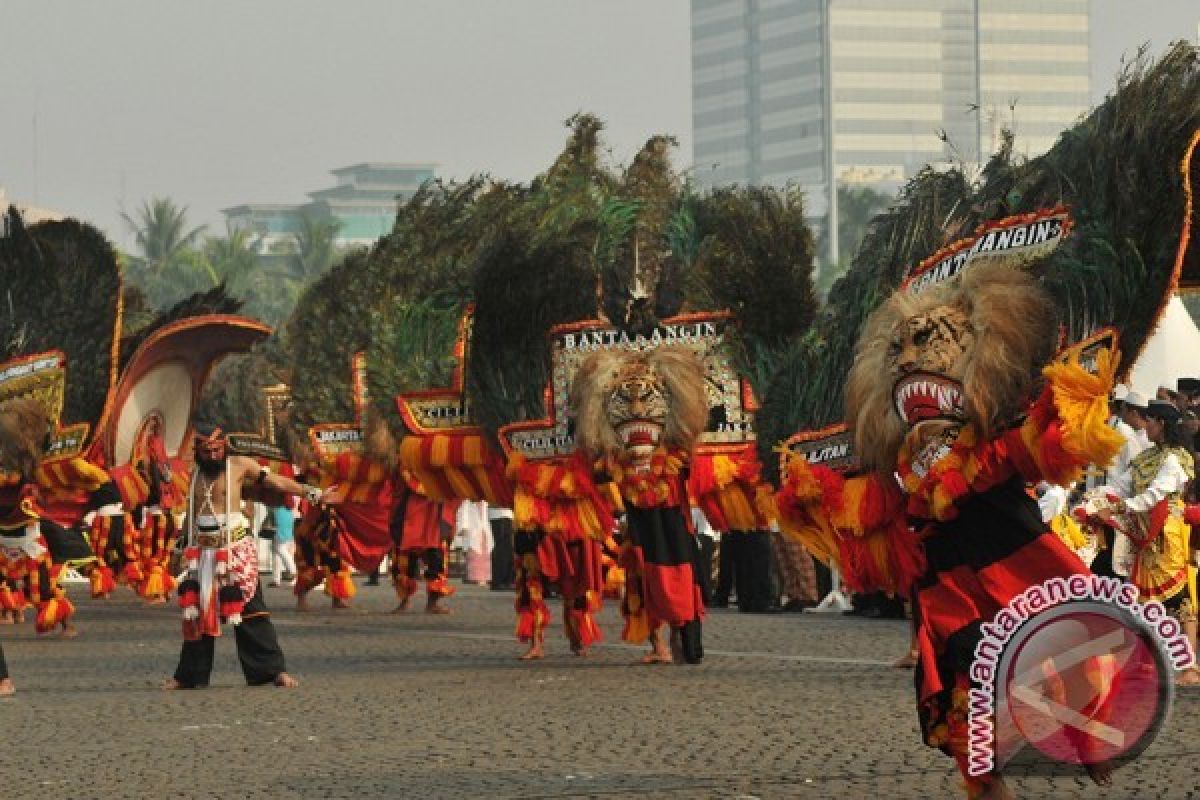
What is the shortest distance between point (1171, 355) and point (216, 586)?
9160 millimetres

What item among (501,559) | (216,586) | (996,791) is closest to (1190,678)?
(996,791)

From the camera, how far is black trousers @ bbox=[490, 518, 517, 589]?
27.2m

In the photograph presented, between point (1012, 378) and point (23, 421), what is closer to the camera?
point (1012, 378)

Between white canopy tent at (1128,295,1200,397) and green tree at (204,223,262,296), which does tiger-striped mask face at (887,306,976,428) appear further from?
green tree at (204,223,262,296)

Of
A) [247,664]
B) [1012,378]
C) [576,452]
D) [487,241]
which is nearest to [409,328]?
[487,241]

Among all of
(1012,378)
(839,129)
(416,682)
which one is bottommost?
(416,682)

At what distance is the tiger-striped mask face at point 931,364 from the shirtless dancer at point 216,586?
6.45 metres

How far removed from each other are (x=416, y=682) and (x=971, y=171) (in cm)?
451

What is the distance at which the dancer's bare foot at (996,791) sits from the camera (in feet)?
26.2

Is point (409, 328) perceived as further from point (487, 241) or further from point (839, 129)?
point (839, 129)

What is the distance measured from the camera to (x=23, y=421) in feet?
61.7

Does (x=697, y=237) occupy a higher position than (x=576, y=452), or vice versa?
(x=697, y=237)

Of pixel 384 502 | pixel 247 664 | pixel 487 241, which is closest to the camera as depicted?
pixel 247 664

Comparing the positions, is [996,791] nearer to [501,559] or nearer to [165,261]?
[501,559]
